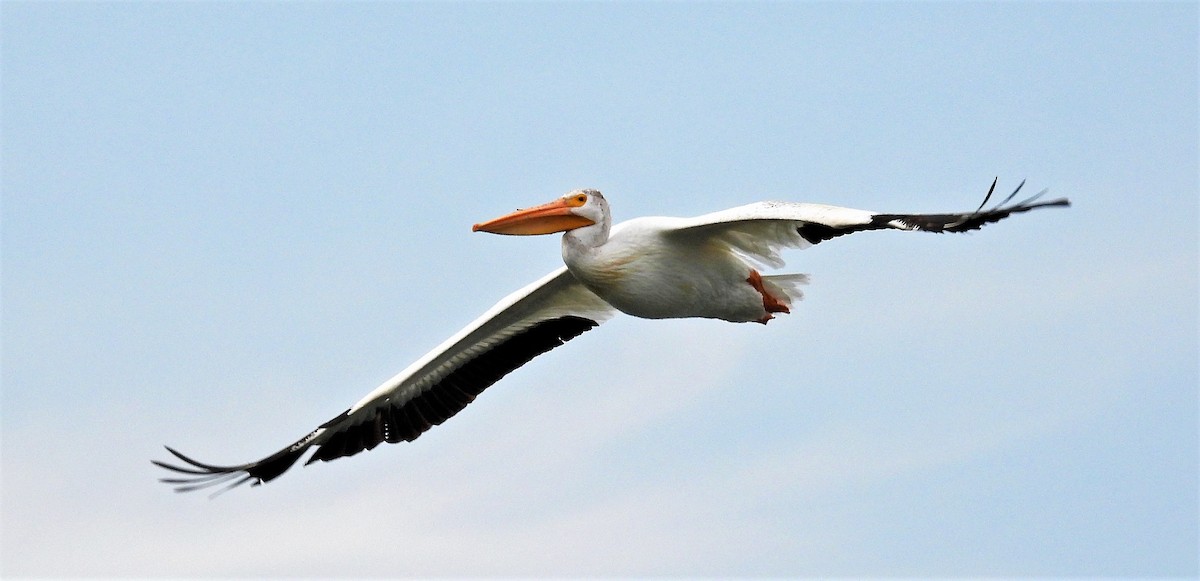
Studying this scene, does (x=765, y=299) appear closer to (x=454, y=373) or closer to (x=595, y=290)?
(x=595, y=290)

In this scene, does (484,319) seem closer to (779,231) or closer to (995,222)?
(779,231)

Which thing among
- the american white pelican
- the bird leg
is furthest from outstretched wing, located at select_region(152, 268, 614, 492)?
the bird leg

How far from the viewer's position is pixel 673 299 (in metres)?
10.8

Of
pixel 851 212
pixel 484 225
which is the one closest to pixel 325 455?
pixel 484 225

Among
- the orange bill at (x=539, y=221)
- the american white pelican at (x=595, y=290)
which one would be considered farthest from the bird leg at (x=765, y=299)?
the orange bill at (x=539, y=221)

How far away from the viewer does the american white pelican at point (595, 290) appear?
32.9ft

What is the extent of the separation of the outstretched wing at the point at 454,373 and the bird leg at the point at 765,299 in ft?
5.75

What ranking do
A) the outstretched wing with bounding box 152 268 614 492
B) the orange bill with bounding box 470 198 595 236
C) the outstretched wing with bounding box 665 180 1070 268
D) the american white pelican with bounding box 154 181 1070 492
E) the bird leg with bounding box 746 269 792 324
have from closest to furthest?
1. the outstretched wing with bounding box 665 180 1070 268
2. the american white pelican with bounding box 154 181 1070 492
3. the orange bill with bounding box 470 198 595 236
4. the bird leg with bounding box 746 269 792 324
5. the outstretched wing with bounding box 152 268 614 492

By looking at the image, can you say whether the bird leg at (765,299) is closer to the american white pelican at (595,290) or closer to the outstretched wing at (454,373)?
the american white pelican at (595,290)

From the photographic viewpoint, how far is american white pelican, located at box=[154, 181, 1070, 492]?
10.0 meters

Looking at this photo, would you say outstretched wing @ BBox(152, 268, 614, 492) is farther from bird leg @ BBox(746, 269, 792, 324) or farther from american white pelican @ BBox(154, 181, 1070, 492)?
bird leg @ BBox(746, 269, 792, 324)

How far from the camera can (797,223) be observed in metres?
10.2

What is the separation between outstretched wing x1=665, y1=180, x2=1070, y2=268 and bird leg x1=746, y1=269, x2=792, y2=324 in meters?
0.18

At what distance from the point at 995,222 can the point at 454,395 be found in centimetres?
552
